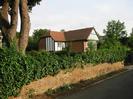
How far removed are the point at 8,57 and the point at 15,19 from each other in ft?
17.3

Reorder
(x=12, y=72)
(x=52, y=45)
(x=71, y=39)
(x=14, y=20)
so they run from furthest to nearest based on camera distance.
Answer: (x=71, y=39) → (x=52, y=45) → (x=14, y=20) → (x=12, y=72)

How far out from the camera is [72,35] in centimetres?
7381

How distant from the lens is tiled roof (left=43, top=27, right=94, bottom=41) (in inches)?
2749

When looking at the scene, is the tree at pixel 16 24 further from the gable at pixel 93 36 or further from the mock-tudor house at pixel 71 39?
the gable at pixel 93 36

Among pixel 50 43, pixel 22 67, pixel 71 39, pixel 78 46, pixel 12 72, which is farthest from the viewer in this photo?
pixel 71 39

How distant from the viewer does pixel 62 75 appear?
65.6ft

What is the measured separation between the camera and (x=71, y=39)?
72812mm

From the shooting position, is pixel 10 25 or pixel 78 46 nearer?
pixel 10 25

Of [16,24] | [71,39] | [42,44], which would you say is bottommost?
[42,44]

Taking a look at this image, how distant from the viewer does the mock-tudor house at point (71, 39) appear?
69113 mm

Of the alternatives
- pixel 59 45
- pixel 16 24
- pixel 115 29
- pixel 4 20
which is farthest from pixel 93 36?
pixel 16 24

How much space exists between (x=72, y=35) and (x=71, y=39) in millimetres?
1402

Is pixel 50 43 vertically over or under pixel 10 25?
over

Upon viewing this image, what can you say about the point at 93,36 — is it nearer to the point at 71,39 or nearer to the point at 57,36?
the point at 71,39
